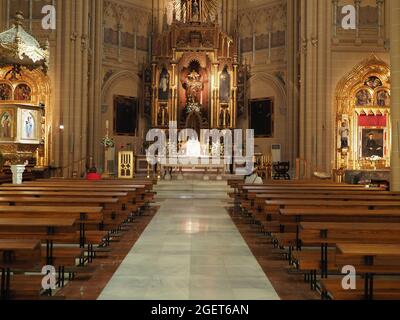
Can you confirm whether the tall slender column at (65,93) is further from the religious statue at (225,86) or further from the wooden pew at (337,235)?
the wooden pew at (337,235)

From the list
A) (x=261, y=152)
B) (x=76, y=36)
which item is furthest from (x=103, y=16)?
(x=261, y=152)

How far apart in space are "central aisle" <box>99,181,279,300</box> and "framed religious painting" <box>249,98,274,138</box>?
55.5 feet

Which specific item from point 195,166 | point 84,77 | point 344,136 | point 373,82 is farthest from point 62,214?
point 373,82

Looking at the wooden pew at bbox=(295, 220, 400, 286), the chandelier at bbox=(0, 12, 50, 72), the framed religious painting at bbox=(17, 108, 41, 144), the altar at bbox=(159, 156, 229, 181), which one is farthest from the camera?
the altar at bbox=(159, 156, 229, 181)

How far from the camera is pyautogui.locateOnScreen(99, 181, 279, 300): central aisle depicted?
20.4 feet

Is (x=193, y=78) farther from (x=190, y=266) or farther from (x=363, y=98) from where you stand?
(x=190, y=266)

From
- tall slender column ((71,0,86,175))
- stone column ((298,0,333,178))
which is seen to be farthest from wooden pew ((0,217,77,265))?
stone column ((298,0,333,178))

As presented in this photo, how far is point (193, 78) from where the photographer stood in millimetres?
30922

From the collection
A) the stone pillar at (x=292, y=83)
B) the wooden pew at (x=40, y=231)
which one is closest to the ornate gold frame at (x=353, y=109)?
the stone pillar at (x=292, y=83)

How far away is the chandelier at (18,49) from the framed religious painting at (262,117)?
48.8ft

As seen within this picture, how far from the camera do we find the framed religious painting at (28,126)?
2119 centimetres

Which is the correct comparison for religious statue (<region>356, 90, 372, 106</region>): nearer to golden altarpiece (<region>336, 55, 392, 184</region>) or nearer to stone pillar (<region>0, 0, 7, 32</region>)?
golden altarpiece (<region>336, 55, 392, 184</region>)

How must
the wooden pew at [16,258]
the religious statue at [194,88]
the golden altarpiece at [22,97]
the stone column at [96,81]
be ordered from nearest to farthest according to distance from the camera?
the wooden pew at [16,258] < the golden altarpiece at [22,97] < the stone column at [96,81] < the religious statue at [194,88]
